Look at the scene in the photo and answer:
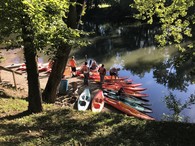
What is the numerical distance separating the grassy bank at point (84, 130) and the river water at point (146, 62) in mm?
4237

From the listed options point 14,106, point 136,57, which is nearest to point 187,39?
point 136,57

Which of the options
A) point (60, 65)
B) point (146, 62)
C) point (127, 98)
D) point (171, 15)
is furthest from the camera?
point (146, 62)

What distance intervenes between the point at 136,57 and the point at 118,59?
75.8 inches

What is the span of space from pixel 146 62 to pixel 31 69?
75.2ft

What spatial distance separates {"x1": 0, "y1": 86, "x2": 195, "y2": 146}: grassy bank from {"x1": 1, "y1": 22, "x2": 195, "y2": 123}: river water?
13.9ft

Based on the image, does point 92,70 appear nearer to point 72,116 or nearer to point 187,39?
point 72,116

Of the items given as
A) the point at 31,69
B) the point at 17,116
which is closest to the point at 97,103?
the point at 17,116

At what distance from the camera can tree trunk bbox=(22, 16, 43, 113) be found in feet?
27.1

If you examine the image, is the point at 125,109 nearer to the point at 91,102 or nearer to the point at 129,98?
the point at 91,102

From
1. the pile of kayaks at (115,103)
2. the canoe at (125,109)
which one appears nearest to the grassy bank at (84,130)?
the pile of kayaks at (115,103)

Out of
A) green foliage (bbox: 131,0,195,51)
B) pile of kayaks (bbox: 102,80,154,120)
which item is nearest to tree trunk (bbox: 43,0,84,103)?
green foliage (bbox: 131,0,195,51)

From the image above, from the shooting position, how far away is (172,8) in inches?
397

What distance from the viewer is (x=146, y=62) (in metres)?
31.6

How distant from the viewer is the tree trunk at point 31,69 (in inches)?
325
